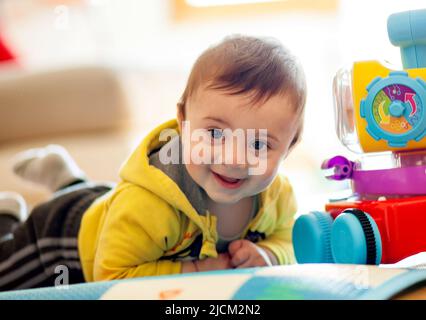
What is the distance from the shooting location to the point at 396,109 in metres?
0.62

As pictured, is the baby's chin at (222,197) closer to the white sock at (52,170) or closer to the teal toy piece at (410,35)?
the teal toy piece at (410,35)

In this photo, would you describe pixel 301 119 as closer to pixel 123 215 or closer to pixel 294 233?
pixel 294 233

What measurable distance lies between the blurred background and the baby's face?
0.41m

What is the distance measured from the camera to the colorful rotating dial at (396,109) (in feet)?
2.05

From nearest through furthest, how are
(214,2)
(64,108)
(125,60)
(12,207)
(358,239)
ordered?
1. (358,239)
2. (12,207)
3. (64,108)
4. (125,60)
5. (214,2)

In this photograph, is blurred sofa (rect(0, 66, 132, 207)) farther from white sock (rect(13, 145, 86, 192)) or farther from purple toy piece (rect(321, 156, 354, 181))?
purple toy piece (rect(321, 156, 354, 181))

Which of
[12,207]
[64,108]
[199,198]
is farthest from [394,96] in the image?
[64,108]

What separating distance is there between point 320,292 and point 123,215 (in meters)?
0.35

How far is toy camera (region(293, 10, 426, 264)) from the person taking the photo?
609 millimetres

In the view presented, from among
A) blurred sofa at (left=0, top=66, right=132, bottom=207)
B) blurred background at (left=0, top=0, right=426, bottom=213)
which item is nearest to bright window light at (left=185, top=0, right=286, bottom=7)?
blurred background at (left=0, top=0, right=426, bottom=213)

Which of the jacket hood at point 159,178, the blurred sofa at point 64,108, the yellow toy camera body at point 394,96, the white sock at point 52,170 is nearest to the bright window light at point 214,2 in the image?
the blurred sofa at point 64,108

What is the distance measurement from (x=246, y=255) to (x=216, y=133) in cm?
19

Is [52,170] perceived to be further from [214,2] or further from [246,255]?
[214,2]

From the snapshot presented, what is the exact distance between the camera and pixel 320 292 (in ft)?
1.47
